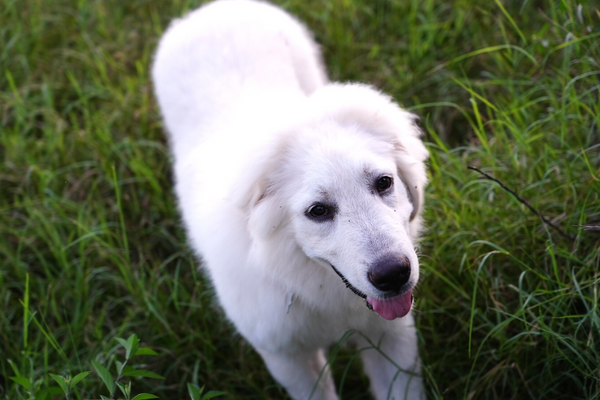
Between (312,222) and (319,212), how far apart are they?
0.16 ft

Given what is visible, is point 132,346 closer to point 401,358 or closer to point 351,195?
point 351,195

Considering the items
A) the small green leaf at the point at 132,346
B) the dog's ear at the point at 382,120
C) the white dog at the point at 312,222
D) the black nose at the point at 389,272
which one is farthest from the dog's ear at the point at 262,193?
the small green leaf at the point at 132,346

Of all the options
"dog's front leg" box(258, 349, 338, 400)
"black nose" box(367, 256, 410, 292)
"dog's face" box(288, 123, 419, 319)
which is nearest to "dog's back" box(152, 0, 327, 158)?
"dog's face" box(288, 123, 419, 319)

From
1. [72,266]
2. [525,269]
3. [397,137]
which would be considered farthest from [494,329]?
[72,266]

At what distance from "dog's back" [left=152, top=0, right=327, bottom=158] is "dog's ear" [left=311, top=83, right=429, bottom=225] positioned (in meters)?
0.67

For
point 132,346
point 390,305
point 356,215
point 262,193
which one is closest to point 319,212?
point 356,215

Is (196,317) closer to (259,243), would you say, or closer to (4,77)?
(259,243)

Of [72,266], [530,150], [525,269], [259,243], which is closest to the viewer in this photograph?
[259,243]

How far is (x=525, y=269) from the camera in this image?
9.55 feet

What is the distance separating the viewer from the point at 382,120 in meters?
2.47

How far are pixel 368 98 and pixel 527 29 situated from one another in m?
2.44

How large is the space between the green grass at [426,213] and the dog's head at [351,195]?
0.61 meters

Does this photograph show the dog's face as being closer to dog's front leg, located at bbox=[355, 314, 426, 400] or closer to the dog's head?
the dog's head

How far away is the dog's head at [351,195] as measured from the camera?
83.6 inches
